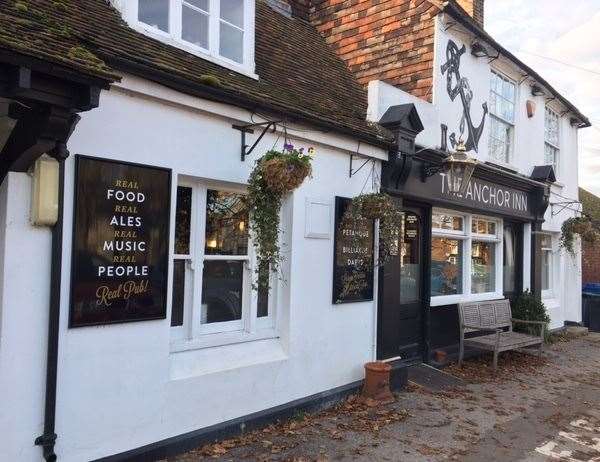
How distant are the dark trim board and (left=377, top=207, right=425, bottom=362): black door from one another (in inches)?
51.8

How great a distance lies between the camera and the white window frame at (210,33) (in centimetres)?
524

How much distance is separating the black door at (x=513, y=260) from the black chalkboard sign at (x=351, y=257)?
5.30 metres

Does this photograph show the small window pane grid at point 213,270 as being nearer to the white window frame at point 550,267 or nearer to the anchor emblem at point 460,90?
the anchor emblem at point 460,90

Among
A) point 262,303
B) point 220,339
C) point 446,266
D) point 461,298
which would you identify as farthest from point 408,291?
point 220,339

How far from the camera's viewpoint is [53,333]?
3.96m

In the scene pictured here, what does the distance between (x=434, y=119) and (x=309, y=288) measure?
3700 mm

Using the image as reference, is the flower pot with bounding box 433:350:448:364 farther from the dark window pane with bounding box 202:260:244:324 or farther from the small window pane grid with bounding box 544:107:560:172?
the small window pane grid with bounding box 544:107:560:172

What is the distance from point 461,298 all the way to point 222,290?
17.8 ft

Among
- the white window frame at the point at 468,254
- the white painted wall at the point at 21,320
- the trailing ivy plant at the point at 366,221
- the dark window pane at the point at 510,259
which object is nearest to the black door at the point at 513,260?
the dark window pane at the point at 510,259

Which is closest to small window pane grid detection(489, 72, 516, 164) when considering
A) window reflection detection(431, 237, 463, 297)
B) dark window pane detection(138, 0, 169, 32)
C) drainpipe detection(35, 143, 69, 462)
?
window reflection detection(431, 237, 463, 297)

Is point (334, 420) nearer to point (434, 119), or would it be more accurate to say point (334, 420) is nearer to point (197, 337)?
point (197, 337)

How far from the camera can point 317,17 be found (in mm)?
10023

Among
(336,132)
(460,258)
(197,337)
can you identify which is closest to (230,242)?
(197,337)

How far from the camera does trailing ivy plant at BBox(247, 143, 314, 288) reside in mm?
5059
